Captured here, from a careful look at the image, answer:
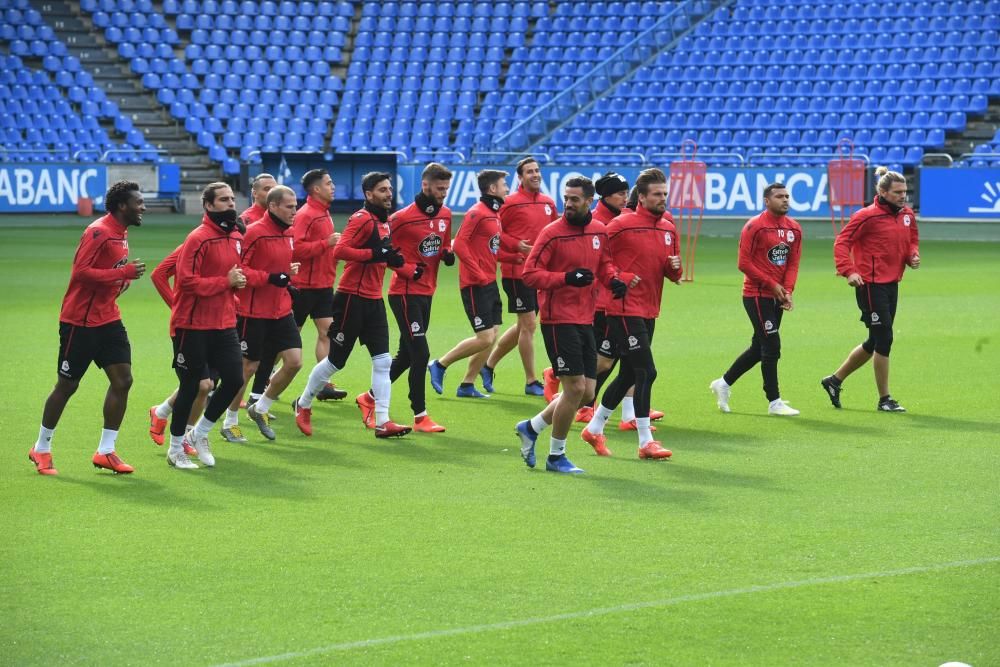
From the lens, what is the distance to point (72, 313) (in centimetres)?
1006

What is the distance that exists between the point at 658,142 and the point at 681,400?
2764cm

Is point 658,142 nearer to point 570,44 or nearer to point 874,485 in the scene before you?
point 570,44

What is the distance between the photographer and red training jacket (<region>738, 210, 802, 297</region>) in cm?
1298

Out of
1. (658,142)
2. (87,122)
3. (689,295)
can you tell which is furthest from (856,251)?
(87,122)

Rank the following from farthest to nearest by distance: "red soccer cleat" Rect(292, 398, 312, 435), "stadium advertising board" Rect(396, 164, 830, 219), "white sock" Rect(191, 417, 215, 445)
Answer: "stadium advertising board" Rect(396, 164, 830, 219) → "red soccer cleat" Rect(292, 398, 312, 435) → "white sock" Rect(191, 417, 215, 445)

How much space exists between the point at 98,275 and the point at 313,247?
295 cm

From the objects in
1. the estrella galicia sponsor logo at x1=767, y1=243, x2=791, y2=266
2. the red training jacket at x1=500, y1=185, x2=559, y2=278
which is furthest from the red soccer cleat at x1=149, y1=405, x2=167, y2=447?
the estrella galicia sponsor logo at x1=767, y1=243, x2=791, y2=266

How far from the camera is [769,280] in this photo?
42.2 feet

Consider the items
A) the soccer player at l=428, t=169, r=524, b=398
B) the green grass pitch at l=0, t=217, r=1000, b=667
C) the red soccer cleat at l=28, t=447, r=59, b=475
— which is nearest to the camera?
the green grass pitch at l=0, t=217, r=1000, b=667

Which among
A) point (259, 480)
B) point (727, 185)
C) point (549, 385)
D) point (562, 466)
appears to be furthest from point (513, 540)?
point (727, 185)

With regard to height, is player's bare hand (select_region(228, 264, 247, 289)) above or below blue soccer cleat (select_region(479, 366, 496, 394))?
above

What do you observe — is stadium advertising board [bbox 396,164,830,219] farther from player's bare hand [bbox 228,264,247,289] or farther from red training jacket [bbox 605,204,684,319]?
player's bare hand [bbox 228,264,247,289]

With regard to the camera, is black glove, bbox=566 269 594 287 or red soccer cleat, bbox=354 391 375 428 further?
red soccer cleat, bbox=354 391 375 428

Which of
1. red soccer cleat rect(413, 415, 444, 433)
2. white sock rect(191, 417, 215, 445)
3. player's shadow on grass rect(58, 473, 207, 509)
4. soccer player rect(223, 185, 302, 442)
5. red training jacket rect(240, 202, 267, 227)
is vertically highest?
red training jacket rect(240, 202, 267, 227)
